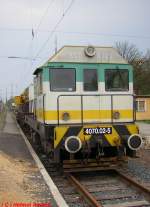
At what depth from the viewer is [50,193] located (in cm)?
832

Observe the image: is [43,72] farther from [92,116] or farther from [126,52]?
[126,52]

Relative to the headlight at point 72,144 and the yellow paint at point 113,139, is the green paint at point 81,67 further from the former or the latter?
the headlight at point 72,144

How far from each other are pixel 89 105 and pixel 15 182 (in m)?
3.05

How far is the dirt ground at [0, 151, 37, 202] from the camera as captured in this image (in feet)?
25.4

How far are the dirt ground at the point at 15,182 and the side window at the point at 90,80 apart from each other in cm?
270

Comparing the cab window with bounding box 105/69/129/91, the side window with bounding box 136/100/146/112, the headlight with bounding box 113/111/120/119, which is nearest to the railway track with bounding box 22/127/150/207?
the headlight with bounding box 113/111/120/119

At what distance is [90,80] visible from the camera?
1123 cm

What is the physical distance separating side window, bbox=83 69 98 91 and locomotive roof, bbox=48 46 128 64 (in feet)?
0.99

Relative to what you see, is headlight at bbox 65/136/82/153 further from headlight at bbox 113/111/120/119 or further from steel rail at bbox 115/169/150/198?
headlight at bbox 113/111/120/119

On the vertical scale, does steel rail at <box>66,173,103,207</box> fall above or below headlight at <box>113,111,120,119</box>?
below

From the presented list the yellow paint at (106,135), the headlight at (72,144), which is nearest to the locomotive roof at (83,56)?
the yellow paint at (106,135)

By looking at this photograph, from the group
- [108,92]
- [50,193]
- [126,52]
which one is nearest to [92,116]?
[108,92]

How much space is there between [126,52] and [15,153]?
41.0 metres

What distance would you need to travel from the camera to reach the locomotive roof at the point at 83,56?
11062 millimetres
